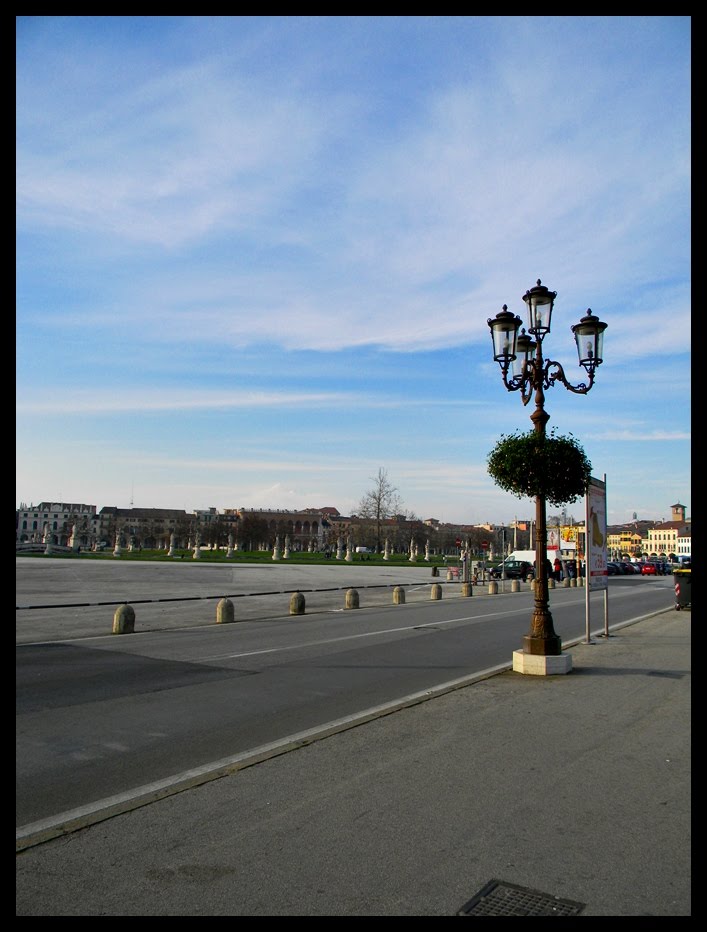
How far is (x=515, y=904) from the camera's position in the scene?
11.8ft

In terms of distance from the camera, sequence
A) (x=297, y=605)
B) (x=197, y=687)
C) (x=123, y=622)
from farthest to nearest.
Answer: (x=297, y=605)
(x=123, y=622)
(x=197, y=687)

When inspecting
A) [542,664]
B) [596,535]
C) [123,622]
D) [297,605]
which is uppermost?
[596,535]

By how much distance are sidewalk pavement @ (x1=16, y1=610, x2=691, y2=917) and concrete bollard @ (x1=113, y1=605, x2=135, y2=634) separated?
10219mm

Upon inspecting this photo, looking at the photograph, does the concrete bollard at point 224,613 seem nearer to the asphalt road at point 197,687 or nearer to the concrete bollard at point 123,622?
the asphalt road at point 197,687

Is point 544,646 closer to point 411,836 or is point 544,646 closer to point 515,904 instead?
point 411,836

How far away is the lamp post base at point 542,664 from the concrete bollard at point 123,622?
9.36 meters

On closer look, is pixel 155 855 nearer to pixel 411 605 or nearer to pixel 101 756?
pixel 101 756

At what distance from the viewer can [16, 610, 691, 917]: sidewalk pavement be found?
365cm

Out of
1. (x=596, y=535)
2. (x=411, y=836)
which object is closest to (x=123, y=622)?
(x=596, y=535)

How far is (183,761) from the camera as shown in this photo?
6.25m

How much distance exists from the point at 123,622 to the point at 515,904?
1394 centimetres
